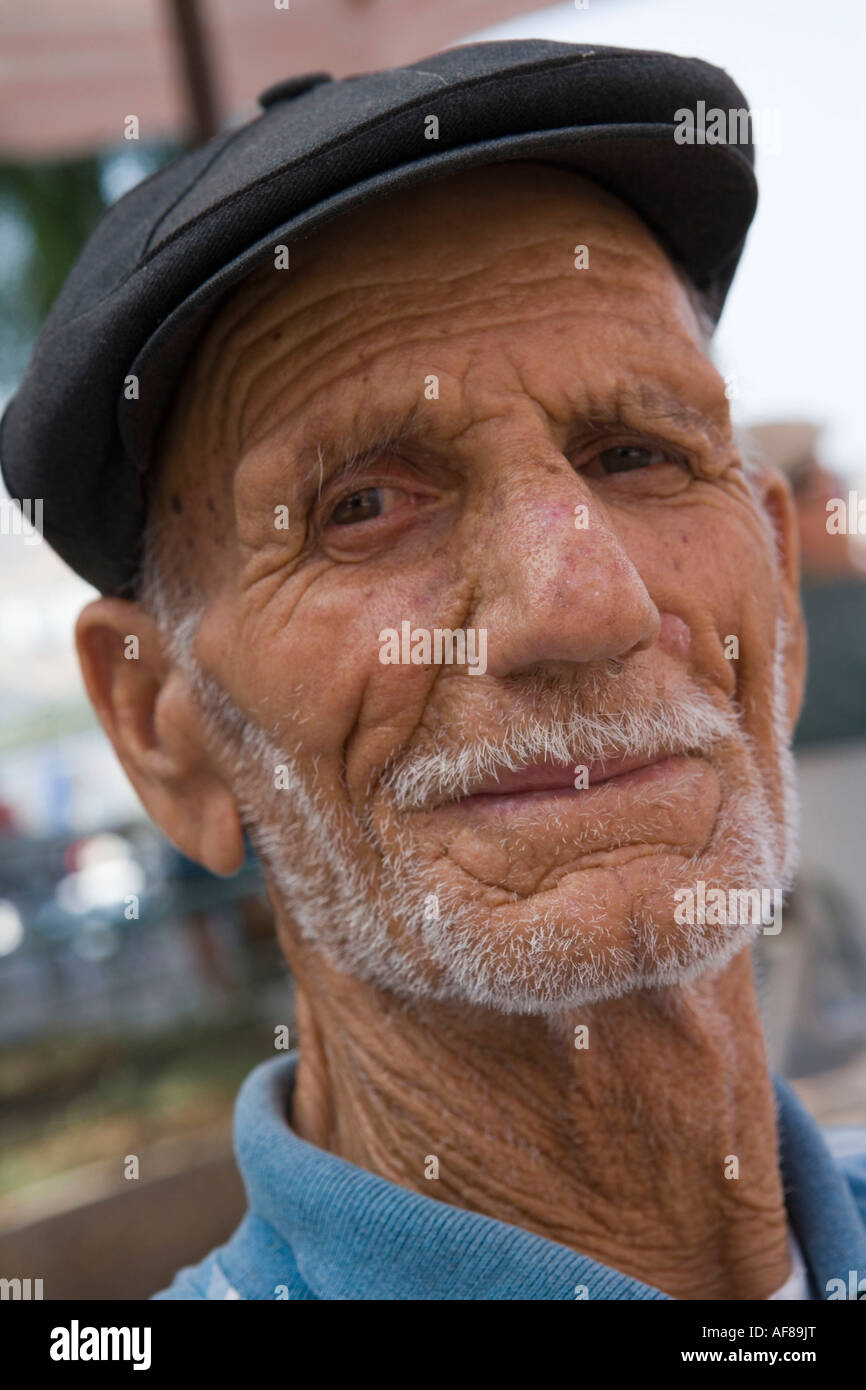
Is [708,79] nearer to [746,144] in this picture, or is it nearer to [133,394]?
[746,144]

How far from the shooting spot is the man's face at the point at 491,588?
1.39 metres

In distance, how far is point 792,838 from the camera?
1.72m

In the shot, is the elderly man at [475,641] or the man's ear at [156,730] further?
the man's ear at [156,730]

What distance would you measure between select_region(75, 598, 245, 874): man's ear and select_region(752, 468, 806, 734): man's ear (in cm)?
86

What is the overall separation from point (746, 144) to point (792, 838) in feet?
3.13

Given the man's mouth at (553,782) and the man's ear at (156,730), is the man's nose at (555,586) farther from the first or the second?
the man's ear at (156,730)

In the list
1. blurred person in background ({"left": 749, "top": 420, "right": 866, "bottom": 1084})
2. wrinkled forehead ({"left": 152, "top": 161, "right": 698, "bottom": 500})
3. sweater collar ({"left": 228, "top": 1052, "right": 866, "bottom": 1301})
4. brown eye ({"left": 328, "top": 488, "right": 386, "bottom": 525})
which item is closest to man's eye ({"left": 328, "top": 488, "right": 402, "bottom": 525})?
brown eye ({"left": 328, "top": 488, "right": 386, "bottom": 525})

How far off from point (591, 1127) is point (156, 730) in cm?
84

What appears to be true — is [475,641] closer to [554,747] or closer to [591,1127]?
[554,747]

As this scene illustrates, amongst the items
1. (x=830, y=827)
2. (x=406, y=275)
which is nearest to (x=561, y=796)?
(x=406, y=275)

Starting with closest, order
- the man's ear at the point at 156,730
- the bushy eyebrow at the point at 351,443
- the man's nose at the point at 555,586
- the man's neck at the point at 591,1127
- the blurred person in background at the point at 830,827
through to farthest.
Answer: the man's nose at the point at 555,586 < the bushy eyebrow at the point at 351,443 < the man's neck at the point at 591,1127 < the man's ear at the point at 156,730 < the blurred person in background at the point at 830,827

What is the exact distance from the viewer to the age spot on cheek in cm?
149

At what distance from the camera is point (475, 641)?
1.39 metres

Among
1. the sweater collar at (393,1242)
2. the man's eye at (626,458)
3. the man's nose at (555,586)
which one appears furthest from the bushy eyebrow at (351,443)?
the sweater collar at (393,1242)
